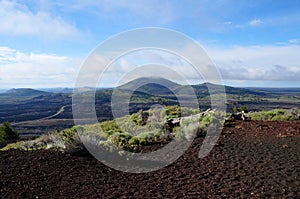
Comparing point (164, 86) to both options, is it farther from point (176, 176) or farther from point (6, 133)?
point (176, 176)

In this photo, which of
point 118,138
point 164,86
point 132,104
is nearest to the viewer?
point 118,138

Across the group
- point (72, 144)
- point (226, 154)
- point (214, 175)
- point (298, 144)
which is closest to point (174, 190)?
point (214, 175)

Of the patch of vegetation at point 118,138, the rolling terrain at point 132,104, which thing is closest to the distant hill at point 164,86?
the rolling terrain at point 132,104

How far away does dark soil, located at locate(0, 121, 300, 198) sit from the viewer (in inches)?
248

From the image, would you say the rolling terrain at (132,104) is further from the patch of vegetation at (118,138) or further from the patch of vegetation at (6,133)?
the patch of vegetation at (6,133)

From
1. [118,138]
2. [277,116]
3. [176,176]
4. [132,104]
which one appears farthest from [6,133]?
[132,104]

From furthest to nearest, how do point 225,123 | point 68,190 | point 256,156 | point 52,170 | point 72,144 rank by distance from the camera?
point 225,123 < point 72,144 < point 256,156 < point 52,170 < point 68,190

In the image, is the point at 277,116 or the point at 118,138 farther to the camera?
the point at 277,116

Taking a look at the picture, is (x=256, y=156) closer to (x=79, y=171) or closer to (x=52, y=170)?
(x=79, y=171)

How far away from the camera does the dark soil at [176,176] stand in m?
6.30

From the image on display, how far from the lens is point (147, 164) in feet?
27.6

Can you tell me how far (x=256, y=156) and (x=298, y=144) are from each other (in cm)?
212

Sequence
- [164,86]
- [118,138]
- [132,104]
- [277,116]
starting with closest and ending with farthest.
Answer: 1. [118,138]
2. [277,116]
3. [164,86]
4. [132,104]

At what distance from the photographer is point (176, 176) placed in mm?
7250
